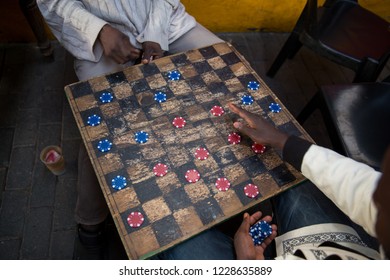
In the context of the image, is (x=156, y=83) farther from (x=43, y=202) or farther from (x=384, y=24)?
Result: (x=384, y=24)

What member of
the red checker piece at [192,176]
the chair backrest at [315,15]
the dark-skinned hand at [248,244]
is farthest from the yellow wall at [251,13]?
the dark-skinned hand at [248,244]

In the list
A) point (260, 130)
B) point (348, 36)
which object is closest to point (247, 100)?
point (260, 130)

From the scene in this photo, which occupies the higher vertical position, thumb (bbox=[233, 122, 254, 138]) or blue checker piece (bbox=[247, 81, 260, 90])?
blue checker piece (bbox=[247, 81, 260, 90])

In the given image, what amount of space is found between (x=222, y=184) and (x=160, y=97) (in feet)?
1.57

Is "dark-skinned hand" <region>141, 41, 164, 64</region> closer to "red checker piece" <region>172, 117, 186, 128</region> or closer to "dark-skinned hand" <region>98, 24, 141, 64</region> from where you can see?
"dark-skinned hand" <region>98, 24, 141, 64</region>

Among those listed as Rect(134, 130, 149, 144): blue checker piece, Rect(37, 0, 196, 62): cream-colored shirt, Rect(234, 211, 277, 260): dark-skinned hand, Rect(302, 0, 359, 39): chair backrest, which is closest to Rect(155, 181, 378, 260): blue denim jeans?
Rect(234, 211, 277, 260): dark-skinned hand

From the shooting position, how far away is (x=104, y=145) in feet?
3.99

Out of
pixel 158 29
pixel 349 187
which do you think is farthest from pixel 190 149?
pixel 158 29

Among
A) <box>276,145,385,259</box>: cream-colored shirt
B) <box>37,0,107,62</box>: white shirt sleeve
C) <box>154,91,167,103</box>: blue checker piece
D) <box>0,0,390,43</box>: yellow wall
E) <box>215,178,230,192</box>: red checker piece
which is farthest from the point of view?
<box>0,0,390,43</box>: yellow wall

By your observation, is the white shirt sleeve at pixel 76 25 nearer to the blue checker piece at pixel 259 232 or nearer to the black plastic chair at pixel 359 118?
the blue checker piece at pixel 259 232

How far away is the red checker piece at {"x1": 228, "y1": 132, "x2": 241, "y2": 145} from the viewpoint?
1.29 meters

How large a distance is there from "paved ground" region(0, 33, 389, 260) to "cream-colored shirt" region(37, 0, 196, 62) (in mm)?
769

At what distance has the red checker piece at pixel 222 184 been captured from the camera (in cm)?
116

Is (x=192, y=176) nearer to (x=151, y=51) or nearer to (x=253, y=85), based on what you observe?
(x=253, y=85)
